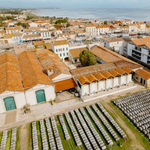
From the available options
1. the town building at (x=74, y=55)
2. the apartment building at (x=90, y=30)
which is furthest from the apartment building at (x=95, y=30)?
the town building at (x=74, y=55)

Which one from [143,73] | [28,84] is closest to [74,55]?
[143,73]

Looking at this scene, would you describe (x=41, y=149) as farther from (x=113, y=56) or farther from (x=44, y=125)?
(x=113, y=56)

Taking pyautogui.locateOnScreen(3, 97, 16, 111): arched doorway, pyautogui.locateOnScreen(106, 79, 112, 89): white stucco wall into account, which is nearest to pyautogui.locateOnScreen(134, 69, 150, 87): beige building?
pyautogui.locateOnScreen(106, 79, 112, 89): white stucco wall

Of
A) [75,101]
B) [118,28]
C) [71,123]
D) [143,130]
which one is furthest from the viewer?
[118,28]

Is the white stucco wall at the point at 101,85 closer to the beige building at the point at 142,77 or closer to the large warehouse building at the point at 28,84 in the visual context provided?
the large warehouse building at the point at 28,84

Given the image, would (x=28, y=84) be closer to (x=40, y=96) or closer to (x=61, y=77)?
(x=40, y=96)

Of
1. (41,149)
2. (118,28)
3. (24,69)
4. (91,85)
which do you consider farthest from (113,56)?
(118,28)
